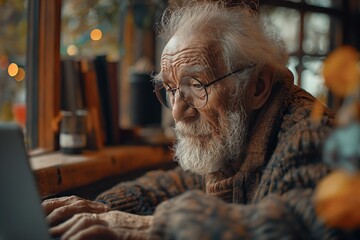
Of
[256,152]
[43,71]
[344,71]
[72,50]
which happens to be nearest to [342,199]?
[344,71]

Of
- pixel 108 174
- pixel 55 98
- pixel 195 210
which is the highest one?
pixel 55 98

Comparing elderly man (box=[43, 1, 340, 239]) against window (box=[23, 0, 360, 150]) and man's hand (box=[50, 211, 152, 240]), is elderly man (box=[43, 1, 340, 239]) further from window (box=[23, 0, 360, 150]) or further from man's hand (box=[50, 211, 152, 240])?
window (box=[23, 0, 360, 150])

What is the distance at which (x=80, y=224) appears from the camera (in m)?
1.08

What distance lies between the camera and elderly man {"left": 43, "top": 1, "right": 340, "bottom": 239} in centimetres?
111

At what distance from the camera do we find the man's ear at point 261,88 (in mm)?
1380

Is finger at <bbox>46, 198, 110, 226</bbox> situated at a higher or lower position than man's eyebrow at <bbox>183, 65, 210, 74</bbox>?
lower

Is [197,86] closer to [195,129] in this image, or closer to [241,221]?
[195,129]

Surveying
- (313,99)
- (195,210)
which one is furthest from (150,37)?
(195,210)

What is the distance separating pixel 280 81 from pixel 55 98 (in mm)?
993

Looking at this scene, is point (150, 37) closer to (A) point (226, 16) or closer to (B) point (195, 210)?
(A) point (226, 16)

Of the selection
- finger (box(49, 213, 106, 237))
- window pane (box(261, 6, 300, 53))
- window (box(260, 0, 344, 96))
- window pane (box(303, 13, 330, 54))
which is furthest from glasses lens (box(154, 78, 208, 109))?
window pane (box(303, 13, 330, 54))

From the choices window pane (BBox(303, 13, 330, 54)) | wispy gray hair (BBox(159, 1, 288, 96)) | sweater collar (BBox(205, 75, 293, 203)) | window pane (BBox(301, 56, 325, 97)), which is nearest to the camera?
sweater collar (BBox(205, 75, 293, 203))

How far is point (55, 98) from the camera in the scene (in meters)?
2.05

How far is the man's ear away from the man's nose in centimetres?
16
